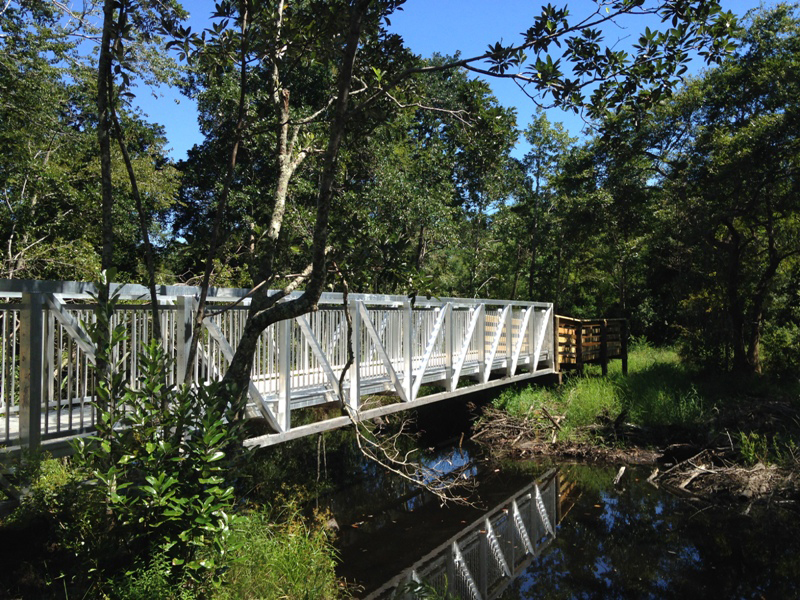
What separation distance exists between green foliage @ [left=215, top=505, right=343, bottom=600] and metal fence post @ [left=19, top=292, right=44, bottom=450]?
1562mm

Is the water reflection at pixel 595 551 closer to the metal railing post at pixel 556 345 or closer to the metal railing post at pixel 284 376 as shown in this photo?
the metal railing post at pixel 284 376

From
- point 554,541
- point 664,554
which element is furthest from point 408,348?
point 664,554

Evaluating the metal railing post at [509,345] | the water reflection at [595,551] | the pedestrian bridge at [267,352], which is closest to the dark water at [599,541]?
the water reflection at [595,551]

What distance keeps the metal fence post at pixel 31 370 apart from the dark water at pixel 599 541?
3630 mm

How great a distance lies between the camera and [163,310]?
5602 mm

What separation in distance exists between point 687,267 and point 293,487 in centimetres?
1138

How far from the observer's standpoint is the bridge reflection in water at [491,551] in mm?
6863

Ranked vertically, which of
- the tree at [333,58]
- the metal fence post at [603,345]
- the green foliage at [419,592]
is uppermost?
the tree at [333,58]

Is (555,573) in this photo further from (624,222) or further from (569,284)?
(569,284)

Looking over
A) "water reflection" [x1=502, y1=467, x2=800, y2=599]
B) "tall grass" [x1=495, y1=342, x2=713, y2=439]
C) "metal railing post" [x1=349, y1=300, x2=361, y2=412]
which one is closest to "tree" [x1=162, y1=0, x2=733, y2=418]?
"metal railing post" [x1=349, y1=300, x2=361, y2=412]

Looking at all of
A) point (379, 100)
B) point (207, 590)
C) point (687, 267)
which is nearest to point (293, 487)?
point (207, 590)

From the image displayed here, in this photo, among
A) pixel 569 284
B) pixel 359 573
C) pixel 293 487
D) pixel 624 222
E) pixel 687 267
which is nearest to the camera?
pixel 359 573

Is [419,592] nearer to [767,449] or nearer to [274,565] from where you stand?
[274,565]

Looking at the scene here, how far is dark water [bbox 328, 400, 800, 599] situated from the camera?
22.5ft
